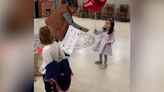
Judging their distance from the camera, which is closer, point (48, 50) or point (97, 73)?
point (48, 50)

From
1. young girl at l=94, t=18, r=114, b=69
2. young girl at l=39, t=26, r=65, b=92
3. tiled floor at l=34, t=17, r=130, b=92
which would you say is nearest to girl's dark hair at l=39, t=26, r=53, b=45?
young girl at l=39, t=26, r=65, b=92

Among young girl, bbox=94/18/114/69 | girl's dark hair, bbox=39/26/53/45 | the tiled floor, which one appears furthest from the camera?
young girl, bbox=94/18/114/69

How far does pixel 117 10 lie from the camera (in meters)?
5.09

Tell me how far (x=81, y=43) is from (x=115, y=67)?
93cm

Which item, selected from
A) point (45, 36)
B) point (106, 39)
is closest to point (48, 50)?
point (45, 36)

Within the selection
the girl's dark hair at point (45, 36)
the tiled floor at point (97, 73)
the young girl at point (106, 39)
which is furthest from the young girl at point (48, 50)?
the young girl at point (106, 39)

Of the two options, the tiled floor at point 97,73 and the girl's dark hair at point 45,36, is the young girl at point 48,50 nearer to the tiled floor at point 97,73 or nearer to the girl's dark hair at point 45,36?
the girl's dark hair at point 45,36

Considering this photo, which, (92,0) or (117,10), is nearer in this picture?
(92,0)

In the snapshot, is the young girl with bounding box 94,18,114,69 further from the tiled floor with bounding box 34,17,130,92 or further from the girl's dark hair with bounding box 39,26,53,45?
the girl's dark hair with bounding box 39,26,53,45

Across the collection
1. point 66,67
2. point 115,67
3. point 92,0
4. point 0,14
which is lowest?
point 115,67

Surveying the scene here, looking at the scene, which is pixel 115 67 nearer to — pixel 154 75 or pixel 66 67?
pixel 66 67

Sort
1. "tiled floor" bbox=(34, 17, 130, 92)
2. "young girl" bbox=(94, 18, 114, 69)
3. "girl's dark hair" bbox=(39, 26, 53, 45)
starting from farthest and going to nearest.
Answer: "young girl" bbox=(94, 18, 114, 69) < "tiled floor" bbox=(34, 17, 130, 92) < "girl's dark hair" bbox=(39, 26, 53, 45)

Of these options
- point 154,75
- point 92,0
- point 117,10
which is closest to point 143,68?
point 154,75

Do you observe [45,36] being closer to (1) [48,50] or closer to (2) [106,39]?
(1) [48,50]
